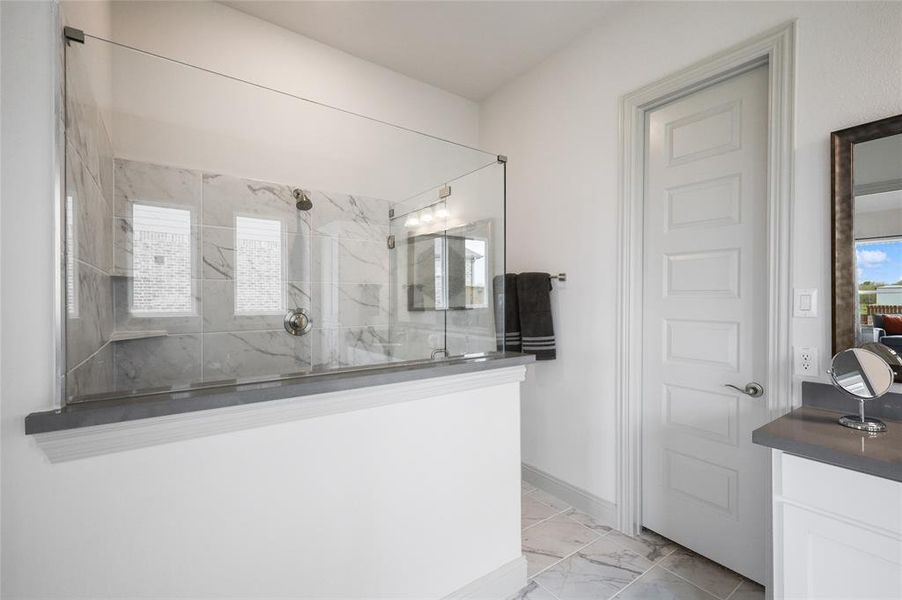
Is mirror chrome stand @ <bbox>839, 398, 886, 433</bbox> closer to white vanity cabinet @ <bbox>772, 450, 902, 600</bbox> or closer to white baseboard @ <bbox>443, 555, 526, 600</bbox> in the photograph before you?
white vanity cabinet @ <bbox>772, 450, 902, 600</bbox>

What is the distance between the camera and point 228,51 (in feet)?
6.81

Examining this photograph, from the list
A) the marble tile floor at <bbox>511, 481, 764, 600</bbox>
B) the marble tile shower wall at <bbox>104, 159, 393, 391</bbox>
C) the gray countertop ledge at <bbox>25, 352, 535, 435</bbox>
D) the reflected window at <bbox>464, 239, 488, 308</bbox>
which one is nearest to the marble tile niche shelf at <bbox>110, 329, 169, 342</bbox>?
the marble tile shower wall at <bbox>104, 159, 393, 391</bbox>

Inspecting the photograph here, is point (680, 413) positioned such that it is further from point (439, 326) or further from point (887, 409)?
point (439, 326)

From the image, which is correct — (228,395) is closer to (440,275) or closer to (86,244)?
(86,244)

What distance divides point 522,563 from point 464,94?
2.94 meters

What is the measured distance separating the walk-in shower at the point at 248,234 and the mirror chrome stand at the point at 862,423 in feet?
3.92

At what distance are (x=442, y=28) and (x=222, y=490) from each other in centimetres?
239

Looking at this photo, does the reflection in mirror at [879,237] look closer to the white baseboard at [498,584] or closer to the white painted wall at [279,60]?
the white baseboard at [498,584]

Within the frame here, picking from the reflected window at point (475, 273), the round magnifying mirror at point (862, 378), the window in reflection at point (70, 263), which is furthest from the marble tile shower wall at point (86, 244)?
the round magnifying mirror at point (862, 378)

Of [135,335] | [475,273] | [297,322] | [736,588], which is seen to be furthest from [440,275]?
[736,588]

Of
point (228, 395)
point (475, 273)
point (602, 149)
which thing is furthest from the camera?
point (602, 149)

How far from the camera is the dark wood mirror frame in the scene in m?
1.33

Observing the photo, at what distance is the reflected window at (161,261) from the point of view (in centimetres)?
120

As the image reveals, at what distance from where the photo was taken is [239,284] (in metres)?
1.50
